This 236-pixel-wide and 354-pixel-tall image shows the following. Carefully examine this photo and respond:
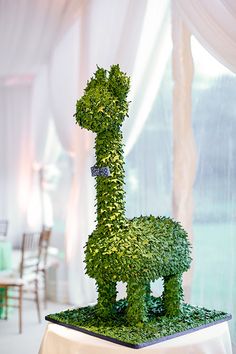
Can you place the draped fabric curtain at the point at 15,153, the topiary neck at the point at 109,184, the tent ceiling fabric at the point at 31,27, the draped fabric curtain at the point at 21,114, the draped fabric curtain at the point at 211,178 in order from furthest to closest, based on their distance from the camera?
1. the draped fabric curtain at the point at 15,153
2. the draped fabric curtain at the point at 21,114
3. the tent ceiling fabric at the point at 31,27
4. the draped fabric curtain at the point at 211,178
5. the topiary neck at the point at 109,184

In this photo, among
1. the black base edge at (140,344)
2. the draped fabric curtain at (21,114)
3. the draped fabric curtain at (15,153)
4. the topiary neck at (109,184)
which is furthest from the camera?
the draped fabric curtain at (15,153)

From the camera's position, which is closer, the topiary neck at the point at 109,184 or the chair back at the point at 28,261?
the topiary neck at the point at 109,184

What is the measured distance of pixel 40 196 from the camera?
802 centimetres

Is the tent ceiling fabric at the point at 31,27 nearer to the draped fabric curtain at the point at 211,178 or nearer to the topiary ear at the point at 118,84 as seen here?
the draped fabric curtain at the point at 211,178

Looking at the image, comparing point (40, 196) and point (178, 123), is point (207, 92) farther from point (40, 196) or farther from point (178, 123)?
point (40, 196)

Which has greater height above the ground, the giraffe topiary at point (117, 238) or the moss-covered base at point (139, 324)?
the giraffe topiary at point (117, 238)

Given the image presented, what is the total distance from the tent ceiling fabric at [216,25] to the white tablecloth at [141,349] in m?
1.49

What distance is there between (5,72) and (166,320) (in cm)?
509

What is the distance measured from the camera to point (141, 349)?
271cm

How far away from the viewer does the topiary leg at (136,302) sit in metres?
2.96

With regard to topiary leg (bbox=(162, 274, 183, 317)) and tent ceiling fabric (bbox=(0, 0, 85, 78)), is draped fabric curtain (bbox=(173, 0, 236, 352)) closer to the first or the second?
topiary leg (bbox=(162, 274, 183, 317))

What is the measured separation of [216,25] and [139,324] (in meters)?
1.74

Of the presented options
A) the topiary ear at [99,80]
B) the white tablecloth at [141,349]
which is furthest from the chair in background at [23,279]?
the topiary ear at [99,80]

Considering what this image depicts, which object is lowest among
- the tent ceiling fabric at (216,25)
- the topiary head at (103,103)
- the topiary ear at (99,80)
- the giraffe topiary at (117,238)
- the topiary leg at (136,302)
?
the topiary leg at (136,302)
